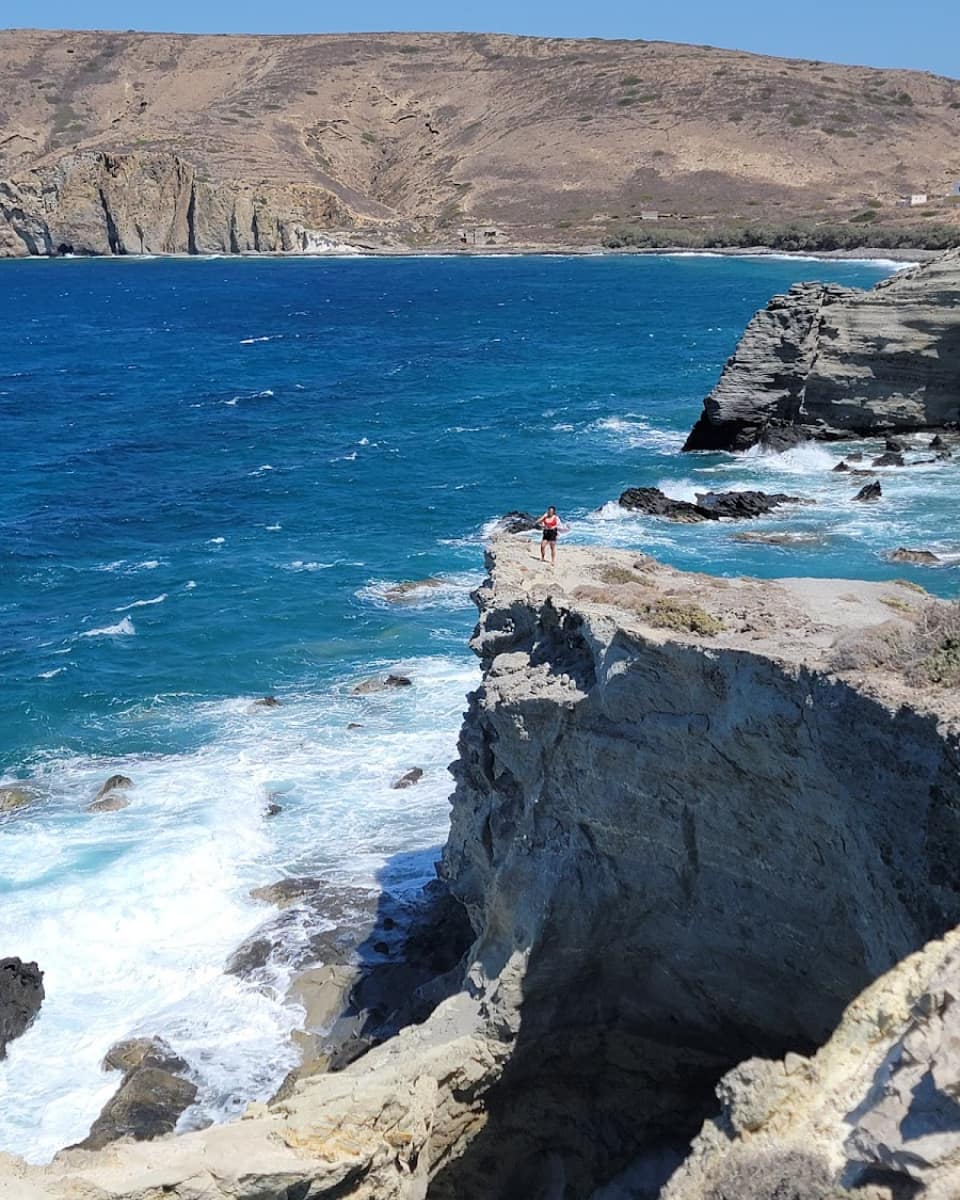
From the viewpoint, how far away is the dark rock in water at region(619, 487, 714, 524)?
4453 centimetres

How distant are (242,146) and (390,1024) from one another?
192673mm

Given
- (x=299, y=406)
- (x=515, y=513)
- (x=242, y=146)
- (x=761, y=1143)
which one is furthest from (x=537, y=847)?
(x=242, y=146)

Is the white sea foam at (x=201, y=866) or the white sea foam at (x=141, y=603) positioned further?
the white sea foam at (x=141, y=603)

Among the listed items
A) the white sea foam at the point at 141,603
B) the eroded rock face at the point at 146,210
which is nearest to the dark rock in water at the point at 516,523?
the white sea foam at the point at 141,603

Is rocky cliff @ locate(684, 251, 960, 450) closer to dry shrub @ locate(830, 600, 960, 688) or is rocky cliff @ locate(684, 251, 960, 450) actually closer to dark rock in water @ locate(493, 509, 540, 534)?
dark rock in water @ locate(493, 509, 540, 534)

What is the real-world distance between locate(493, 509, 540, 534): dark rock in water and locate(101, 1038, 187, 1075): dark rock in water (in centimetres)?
2554

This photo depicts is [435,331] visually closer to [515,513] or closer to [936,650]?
[515,513]

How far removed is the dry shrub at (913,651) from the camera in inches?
458

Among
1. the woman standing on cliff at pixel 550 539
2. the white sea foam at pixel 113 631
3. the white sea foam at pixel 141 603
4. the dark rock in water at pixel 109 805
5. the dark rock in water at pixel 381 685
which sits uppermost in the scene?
the woman standing on cliff at pixel 550 539

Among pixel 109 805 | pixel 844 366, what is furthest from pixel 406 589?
pixel 844 366

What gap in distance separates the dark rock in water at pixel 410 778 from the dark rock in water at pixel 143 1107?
854cm

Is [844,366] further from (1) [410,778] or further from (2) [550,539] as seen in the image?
(2) [550,539]

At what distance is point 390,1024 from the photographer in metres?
19.0

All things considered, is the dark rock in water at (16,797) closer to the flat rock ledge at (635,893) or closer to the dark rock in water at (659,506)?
the flat rock ledge at (635,893)
